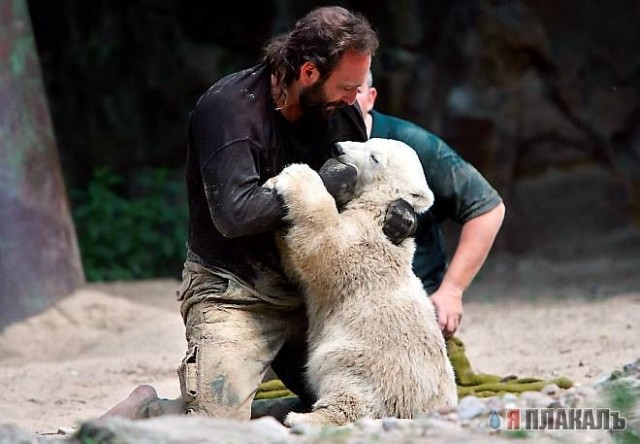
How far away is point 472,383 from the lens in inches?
211

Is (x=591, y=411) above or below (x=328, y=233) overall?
below

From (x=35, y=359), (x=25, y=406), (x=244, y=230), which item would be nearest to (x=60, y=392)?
(x=25, y=406)

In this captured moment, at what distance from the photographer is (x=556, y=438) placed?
3314 mm

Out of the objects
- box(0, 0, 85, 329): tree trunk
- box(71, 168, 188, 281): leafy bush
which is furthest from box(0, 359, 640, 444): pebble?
box(71, 168, 188, 281): leafy bush

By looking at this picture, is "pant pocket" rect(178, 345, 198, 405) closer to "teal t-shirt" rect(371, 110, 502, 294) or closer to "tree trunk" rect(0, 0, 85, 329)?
"teal t-shirt" rect(371, 110, 502, 294)

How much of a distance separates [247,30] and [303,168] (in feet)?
22.1

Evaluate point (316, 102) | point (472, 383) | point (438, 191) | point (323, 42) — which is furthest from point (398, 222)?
point (472, 383)

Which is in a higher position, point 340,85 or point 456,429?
point 340,85

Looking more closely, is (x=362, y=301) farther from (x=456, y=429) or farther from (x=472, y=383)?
(x=472, y=383)

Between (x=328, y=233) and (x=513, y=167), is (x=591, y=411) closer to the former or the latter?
(x=328, y=233)

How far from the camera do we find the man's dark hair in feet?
13.6

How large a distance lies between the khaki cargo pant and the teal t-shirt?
1.10 metres

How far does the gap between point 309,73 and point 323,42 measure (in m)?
0.13

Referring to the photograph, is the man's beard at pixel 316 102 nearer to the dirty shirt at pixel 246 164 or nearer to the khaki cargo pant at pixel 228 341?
the dirty shirt at pixel 246 164
